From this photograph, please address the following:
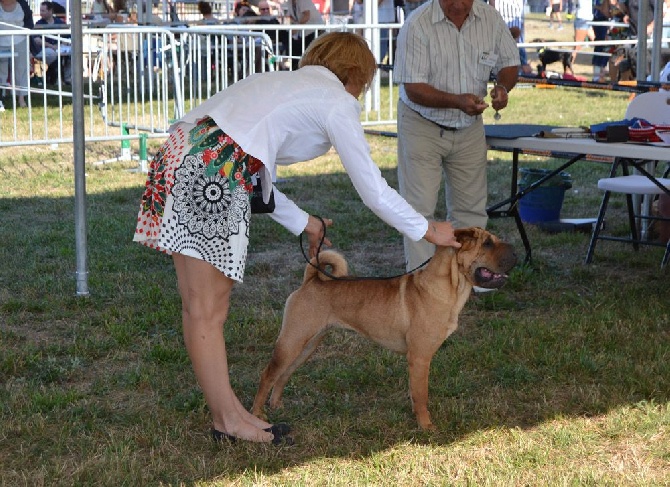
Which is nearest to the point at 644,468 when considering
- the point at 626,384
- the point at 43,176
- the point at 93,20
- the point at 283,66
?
the point at 626,384

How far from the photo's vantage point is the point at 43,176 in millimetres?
10805

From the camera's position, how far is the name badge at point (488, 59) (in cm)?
596

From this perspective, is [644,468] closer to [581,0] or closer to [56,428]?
[56,428]

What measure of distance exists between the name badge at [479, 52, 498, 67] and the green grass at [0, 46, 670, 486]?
147 cm

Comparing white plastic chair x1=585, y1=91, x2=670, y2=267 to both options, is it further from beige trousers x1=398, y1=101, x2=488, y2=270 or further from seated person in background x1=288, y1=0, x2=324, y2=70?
seated person in background x1=288, y1=0, x2=324, y2=70

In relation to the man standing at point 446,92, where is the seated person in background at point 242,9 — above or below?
above

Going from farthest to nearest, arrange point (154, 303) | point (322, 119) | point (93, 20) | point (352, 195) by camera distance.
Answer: point (93, 20), point (352, 195), point (154, 303), point (322, 119)

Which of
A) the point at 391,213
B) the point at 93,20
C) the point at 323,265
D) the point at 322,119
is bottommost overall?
the point at 323,265

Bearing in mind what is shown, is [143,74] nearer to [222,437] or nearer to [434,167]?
[434,167]

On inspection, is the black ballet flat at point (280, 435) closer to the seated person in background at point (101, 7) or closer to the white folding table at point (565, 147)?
the white folding table at point (565, 147)

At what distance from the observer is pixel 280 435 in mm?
4184

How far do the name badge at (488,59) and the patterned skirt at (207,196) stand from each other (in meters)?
2.56

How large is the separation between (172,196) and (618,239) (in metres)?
4.63

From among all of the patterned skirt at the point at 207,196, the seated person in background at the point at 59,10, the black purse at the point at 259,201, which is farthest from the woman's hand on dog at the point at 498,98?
the seated person in background at the point at 59,10
